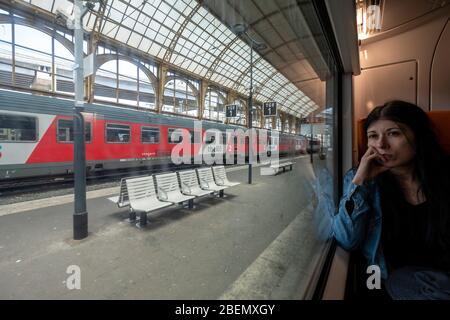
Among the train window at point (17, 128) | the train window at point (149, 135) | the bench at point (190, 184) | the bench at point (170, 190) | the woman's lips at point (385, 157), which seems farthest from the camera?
the train window at point (149, 135)

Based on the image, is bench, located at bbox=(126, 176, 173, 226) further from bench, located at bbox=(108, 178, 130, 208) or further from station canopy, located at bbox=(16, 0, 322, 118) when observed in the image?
station canopy, located at bbox=(16, 0, 322, 118)

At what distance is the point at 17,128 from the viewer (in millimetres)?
4578

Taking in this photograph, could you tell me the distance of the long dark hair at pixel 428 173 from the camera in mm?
992

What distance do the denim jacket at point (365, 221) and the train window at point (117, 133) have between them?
6.70m

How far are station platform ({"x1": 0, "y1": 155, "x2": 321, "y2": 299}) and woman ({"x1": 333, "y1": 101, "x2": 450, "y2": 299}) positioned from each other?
343 millimetres

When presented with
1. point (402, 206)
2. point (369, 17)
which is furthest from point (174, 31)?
point (402, 206)

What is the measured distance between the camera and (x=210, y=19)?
7.22 ft

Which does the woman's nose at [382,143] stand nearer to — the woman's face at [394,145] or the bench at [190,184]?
the woman's face at [394,145]

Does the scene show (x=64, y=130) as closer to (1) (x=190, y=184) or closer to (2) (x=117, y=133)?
(2) (x=117, y=133)

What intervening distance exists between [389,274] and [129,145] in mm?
7145

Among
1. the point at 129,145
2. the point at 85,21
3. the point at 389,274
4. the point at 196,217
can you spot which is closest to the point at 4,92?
the point at 129,145

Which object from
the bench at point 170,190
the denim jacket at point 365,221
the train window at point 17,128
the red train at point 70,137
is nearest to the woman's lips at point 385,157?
the denim jacket at point 365,221

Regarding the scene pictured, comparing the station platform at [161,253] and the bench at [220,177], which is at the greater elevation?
the bench at [220,177]
